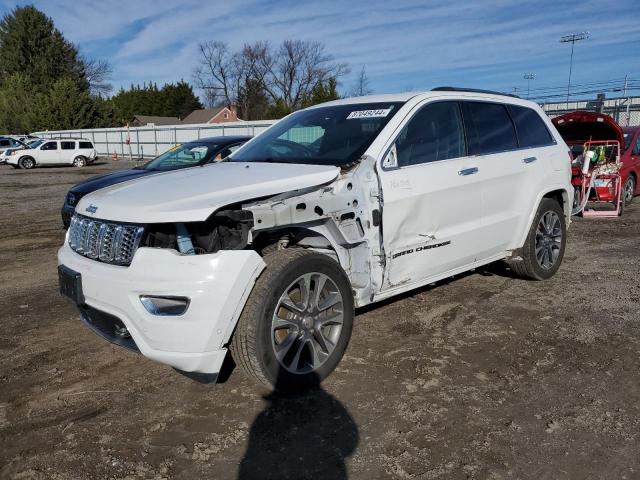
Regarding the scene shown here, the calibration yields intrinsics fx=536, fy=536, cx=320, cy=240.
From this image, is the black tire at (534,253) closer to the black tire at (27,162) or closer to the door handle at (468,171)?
the door handle at (468,171)

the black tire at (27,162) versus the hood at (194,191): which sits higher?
the hood at (194,191)

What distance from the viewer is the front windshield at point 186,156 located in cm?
895

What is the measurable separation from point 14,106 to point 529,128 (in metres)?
63.3

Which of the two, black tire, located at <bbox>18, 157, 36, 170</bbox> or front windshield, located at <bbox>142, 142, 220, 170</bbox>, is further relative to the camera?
black tire, located at <bbox>18, 157, 36, 170</bbox>

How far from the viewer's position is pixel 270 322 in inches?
124

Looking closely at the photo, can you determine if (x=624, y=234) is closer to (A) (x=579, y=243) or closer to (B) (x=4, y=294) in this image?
(A) (x=579, y=243)

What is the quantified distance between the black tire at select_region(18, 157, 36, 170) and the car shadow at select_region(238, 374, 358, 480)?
3088 cm

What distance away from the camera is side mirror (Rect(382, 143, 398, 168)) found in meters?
3.89

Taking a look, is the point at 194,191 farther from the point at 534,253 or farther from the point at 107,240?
the point at 534,253

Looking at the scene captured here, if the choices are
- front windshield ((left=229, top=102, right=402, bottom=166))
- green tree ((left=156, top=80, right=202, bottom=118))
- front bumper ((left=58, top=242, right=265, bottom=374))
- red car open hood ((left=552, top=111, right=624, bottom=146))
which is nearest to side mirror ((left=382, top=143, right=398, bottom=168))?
front windshield ((left=229, top=102, right=402, bottom=166))

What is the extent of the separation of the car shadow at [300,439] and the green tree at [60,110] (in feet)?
191

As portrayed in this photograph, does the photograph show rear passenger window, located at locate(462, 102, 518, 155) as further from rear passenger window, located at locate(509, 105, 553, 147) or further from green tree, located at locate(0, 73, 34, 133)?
green tree, located at locate(0, 73, 34, 133)

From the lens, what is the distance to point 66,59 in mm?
66000

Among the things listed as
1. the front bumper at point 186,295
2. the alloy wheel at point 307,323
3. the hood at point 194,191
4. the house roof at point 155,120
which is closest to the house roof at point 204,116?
the house roof at point 155,120
